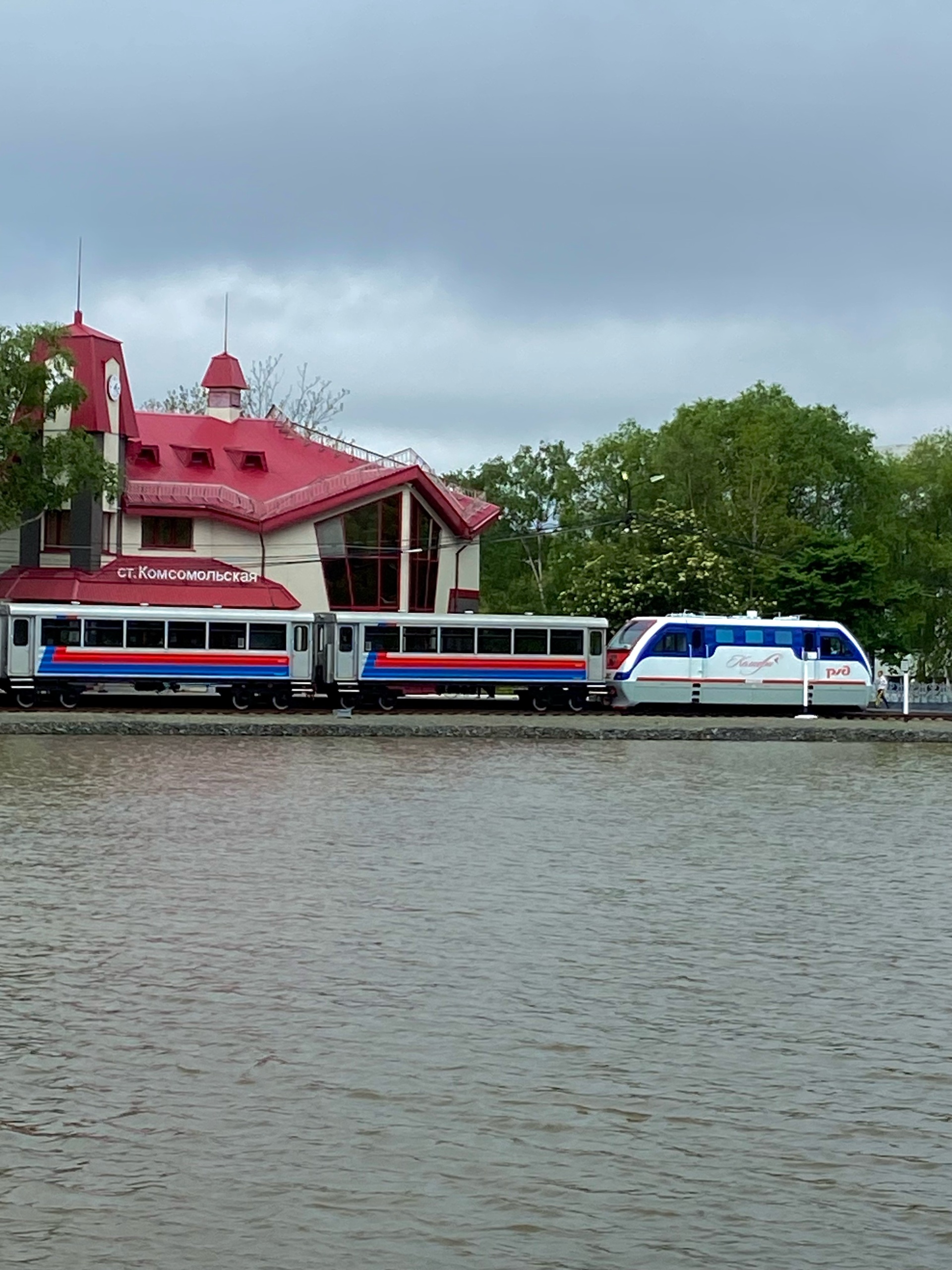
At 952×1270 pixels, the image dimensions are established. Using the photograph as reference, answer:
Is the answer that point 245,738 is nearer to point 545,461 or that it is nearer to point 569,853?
point 569,853

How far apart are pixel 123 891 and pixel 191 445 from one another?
56.4 m

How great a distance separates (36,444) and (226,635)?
10825mm

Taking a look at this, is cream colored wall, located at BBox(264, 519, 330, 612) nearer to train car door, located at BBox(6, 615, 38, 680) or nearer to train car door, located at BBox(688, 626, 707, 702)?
train car door, located at BBox(688, 626, 707, 702)

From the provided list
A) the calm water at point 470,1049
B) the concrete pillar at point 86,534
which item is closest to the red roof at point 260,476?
the concrete pillar at point 86,534

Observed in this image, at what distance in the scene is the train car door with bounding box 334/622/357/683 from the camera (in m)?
50.9

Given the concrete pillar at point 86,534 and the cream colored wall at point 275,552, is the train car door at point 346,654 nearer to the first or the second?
the concrete pillar at point 86,534

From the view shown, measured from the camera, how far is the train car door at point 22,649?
4828cm

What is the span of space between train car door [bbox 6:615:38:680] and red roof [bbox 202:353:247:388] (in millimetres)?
27551

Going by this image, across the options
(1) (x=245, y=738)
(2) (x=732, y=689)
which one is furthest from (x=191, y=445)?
(1) (x=245, y=738)

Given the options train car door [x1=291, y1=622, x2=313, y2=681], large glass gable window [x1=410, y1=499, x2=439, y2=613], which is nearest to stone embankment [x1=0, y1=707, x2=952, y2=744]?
train car door [x1=291, y1=622, x2=313, y2=681]

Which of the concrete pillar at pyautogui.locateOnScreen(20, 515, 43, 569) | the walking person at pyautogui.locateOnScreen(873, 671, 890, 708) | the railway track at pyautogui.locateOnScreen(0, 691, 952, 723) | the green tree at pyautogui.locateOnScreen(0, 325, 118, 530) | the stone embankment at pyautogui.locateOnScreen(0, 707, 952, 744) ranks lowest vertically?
the stone embankment at pyautogui.locateOnScreen(0, 707, 952, 744)

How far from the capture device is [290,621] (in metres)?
50.4

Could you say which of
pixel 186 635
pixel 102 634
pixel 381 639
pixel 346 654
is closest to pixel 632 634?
pixel 381 639

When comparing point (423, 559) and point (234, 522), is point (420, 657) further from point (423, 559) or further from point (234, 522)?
point (423, 559)
